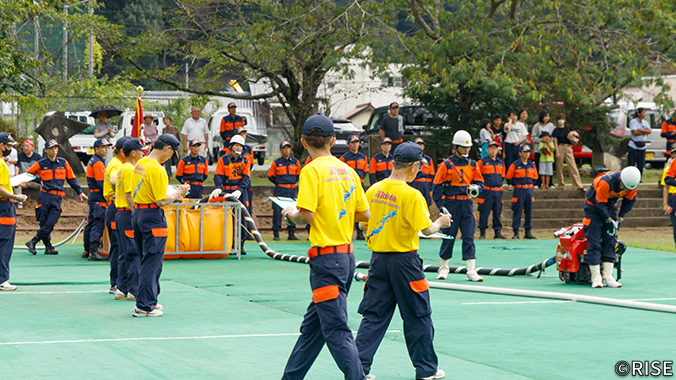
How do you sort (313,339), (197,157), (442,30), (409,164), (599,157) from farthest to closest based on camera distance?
(599,157) → (442,30) → (197,157) → (409,164) → (313,339)

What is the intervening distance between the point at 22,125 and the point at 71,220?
1307 centimetres

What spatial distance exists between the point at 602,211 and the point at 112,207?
6654 millimetres

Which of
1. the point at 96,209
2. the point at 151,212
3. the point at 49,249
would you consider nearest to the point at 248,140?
the point at 49,249

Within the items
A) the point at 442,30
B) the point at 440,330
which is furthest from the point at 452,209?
the point at 442,30

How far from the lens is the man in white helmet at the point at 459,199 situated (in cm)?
1259

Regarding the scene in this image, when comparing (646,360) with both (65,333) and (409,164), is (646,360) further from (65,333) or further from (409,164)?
(65,333)

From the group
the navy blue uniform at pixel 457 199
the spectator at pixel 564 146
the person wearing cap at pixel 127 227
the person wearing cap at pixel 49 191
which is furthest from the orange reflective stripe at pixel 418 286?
the spectator at pixel 564 146

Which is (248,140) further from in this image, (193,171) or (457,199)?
Result: (457,199)

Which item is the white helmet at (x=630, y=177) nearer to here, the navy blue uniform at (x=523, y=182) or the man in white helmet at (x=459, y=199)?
the man in white helmet at (x=459, y=199)

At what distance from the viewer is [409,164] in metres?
7.03

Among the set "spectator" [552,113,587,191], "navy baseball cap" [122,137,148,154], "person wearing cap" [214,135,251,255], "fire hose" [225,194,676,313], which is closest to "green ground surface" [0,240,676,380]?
"fire hose" [225,194,676,313]

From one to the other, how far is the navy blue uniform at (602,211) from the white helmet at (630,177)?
Result: 0.79 feet

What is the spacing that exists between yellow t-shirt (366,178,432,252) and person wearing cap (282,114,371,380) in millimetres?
800

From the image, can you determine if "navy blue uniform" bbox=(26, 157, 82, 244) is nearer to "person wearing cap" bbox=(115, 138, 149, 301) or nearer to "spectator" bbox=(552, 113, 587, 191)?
"person wearing cap" bbox=(115, 138, 149, 301)
